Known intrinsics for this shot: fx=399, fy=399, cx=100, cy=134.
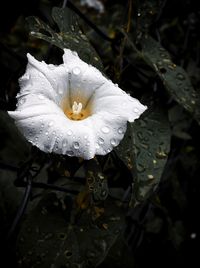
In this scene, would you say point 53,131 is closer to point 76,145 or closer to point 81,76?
point 76,145

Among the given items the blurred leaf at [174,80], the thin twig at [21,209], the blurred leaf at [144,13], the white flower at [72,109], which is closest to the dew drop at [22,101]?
the white flower at [72,109]

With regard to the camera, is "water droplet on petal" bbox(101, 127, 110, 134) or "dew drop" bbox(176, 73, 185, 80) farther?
"dew drop" bbox(176, 73, 185, 80)

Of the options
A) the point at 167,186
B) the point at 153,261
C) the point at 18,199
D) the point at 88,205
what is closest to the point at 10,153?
the point at 18,199

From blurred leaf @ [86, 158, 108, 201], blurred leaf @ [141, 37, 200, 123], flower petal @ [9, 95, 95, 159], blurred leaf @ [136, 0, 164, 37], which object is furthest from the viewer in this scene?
blurred leaf @ [136, 0, 164, 37]

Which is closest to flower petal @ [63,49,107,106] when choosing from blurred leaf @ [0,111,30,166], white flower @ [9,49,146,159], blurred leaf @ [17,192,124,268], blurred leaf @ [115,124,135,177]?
white flower @ [9,49,146,159]

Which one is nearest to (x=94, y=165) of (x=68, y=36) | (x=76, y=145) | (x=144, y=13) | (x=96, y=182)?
(x=96, y=182)

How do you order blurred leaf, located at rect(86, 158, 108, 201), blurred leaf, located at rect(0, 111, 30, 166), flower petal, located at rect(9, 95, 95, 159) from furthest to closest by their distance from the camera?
blurred leaf, located at rect(0, 111, 30, 166) → blurred leaf, located at rect(86, 158, 108, 201) → flower petal, located at rect(9, 95, 95, 159)

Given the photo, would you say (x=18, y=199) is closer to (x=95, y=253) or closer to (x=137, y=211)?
(x=95, y=253)

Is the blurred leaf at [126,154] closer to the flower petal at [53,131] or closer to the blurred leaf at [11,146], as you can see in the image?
the flower petal at [53,131]

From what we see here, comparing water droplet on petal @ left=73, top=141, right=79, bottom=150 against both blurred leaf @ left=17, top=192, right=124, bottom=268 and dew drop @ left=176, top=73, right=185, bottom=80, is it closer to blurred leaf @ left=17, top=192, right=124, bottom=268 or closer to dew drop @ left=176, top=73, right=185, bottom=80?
blurred leaf @ left=17, top=192, right=124, bottom=268
